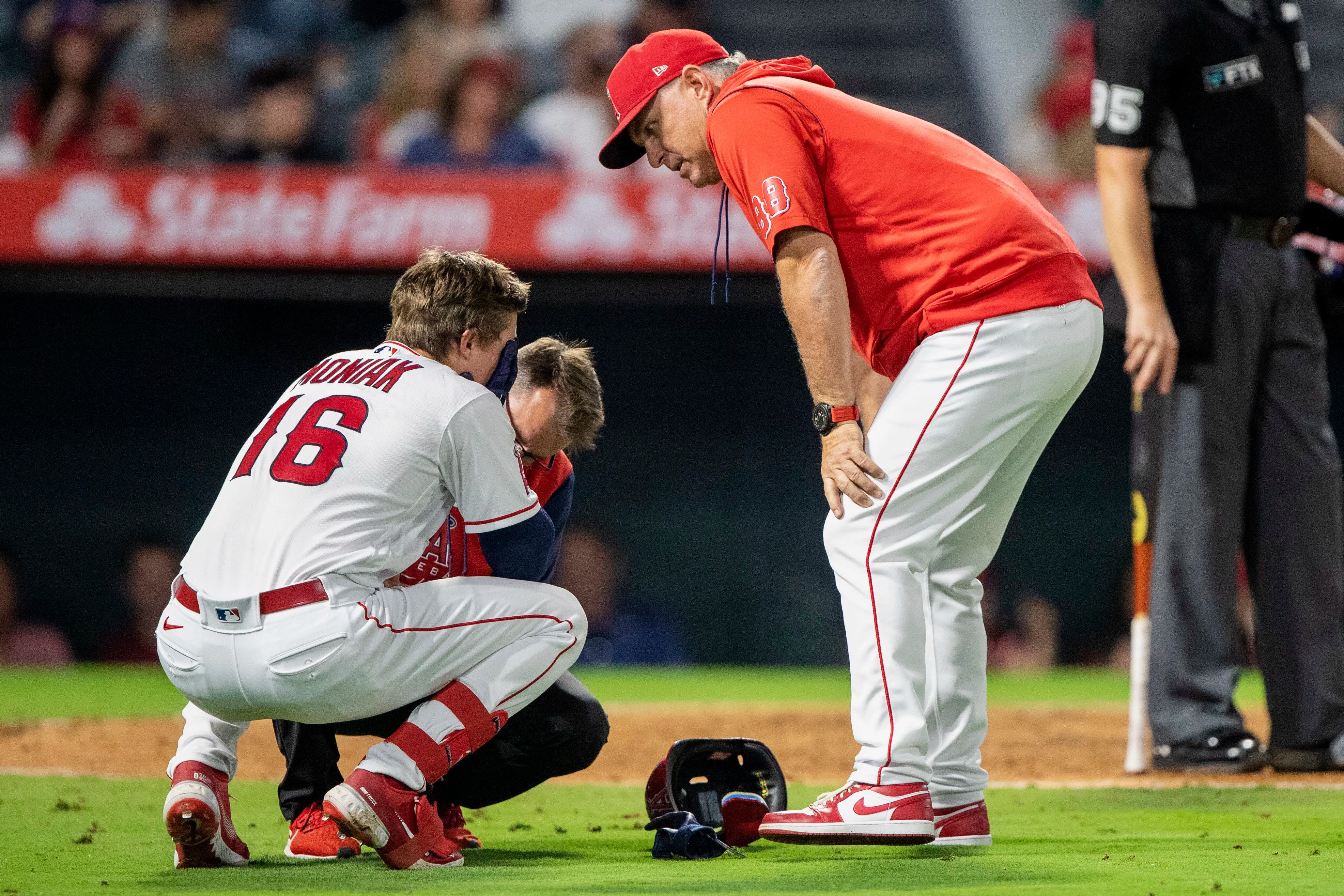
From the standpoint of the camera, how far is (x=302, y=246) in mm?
7820

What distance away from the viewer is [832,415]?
2654mm

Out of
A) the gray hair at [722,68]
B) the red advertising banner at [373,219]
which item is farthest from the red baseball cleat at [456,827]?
the red advertising banner at [373,219]

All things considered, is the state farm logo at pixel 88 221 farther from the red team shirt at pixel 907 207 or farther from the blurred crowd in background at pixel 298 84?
the red team shirt at pixel 907 207

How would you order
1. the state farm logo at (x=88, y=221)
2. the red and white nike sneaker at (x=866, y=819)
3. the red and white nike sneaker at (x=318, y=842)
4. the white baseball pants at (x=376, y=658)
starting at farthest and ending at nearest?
the state farm logo at (x=88, y=221) < the red and white nike sneaker at (x=318, y=842) < the red and white nike sneaker at (x=866, y=819) < the white baseball pants at (x=376, y=658)

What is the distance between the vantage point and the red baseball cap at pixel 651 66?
286 cm

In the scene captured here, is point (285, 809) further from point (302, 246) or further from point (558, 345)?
point (302, 246)

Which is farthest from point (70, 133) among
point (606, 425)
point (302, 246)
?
point (606, 425)

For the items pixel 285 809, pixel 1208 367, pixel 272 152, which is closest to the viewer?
pixel 285 809

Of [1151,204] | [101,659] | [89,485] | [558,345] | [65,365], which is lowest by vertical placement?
[101,659]

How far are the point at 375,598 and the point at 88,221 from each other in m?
5.94

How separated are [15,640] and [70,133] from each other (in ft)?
9.86

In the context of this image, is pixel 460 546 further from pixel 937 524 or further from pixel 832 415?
pixel 937 524

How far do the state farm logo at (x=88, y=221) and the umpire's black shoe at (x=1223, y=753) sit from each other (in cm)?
→ 597

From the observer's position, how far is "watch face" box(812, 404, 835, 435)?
2.66 m
